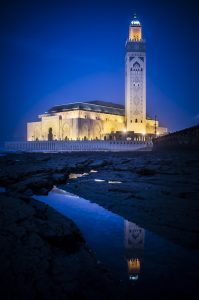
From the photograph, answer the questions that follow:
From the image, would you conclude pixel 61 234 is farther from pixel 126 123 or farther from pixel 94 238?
pixel 126 123

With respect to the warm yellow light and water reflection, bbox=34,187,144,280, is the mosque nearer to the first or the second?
water reflection, bbox=34,187,144,280

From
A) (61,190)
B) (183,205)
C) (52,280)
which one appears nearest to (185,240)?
(183,205)

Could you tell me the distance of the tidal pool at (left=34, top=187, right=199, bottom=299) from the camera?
254 centimetres

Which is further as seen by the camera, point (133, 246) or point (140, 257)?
point (133, 246)

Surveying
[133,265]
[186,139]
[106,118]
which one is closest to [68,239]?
[133,265]

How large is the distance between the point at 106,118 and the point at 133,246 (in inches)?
2693

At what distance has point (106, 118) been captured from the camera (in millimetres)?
71250

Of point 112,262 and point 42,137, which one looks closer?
point 112,262

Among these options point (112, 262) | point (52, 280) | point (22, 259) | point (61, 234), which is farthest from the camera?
point (61, 234)

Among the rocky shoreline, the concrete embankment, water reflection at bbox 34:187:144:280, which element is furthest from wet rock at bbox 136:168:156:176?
the concrete embankment

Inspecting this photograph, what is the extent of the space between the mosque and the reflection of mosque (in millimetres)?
58172

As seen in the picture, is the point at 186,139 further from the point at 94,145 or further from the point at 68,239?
the point at 94,145

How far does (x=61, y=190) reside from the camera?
28.5ft

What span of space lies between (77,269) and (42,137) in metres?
68.2
